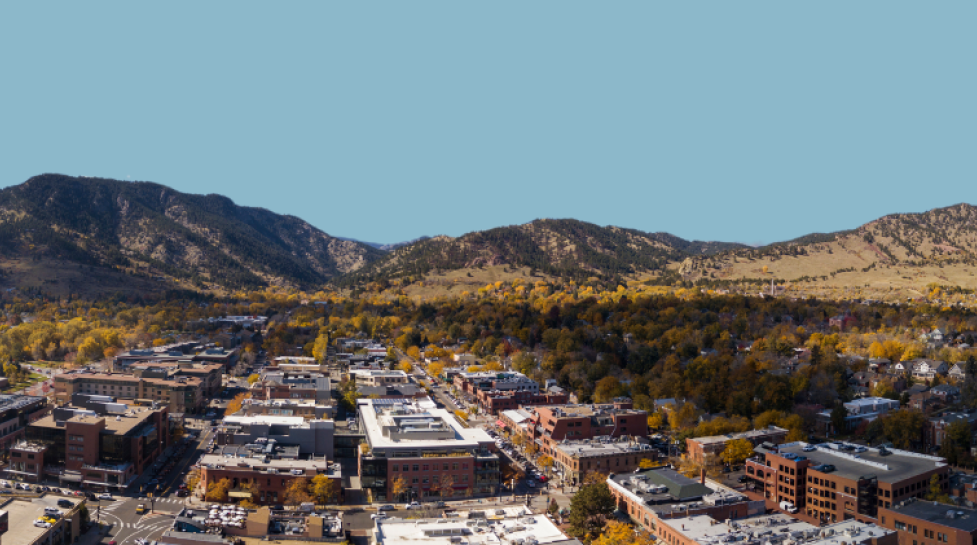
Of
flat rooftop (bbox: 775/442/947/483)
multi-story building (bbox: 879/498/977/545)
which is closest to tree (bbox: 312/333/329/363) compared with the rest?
flat rooftop (bbox: 775/442/947/483)

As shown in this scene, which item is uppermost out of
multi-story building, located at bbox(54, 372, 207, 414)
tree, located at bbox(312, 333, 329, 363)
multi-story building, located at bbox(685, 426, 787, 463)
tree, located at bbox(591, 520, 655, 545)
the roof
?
tree, located at bbox(312, 333, 329, 363)

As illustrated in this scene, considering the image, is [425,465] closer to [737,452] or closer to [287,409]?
[287,409]

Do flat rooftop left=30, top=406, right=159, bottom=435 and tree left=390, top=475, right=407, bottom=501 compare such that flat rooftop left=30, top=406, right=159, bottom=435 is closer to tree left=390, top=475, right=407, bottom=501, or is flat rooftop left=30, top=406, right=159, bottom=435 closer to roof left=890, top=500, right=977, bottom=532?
tree left=390, top=475, right=407, bottom=501

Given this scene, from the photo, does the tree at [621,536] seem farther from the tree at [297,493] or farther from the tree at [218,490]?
the tree at [218,490]

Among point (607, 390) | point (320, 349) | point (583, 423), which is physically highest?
point (320, 349)

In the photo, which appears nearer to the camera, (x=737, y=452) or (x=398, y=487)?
(x=398, y=487)

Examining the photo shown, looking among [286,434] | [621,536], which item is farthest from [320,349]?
[621,536]
